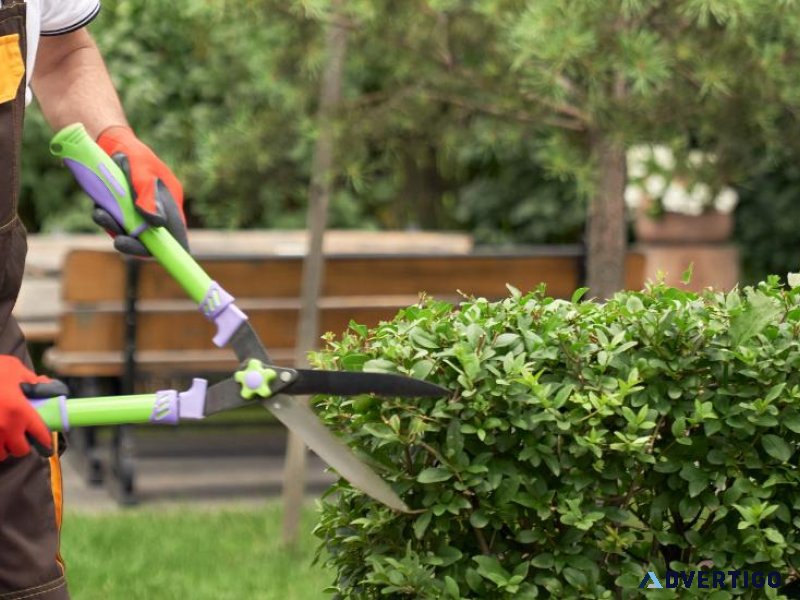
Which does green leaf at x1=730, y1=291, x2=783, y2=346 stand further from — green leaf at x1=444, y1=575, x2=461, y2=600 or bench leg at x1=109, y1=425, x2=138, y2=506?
bench leg at x1=109, y1=425, x2=138, y2=506

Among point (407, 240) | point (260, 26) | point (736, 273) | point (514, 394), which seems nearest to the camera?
point (514, 394)

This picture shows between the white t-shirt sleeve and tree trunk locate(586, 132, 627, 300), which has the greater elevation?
the white t-shirt sleeve

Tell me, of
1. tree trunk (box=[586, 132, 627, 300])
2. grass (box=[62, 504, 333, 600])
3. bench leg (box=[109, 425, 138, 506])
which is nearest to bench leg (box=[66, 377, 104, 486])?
bench leg (box=[109, 425, 138, 506])

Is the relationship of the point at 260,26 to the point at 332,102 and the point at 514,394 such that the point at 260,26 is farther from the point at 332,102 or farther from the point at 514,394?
the point at 514,394

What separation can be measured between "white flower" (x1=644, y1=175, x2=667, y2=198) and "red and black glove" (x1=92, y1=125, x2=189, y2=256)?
8014 millimetres

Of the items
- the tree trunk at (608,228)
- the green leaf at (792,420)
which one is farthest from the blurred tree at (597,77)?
the green leaf at (792,420)

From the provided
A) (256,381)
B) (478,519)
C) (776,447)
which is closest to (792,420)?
(776,447)

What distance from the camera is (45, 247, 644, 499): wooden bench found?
6836mm

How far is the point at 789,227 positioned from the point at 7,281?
30.5ft

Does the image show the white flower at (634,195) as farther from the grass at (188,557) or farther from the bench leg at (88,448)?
the grass at (188,557)

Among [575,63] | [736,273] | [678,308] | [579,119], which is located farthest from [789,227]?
[678,308]

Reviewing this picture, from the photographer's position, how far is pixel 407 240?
8.98 meters

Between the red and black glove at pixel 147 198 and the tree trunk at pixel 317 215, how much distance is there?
Result: 2.87m

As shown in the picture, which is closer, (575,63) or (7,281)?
(7,281)
